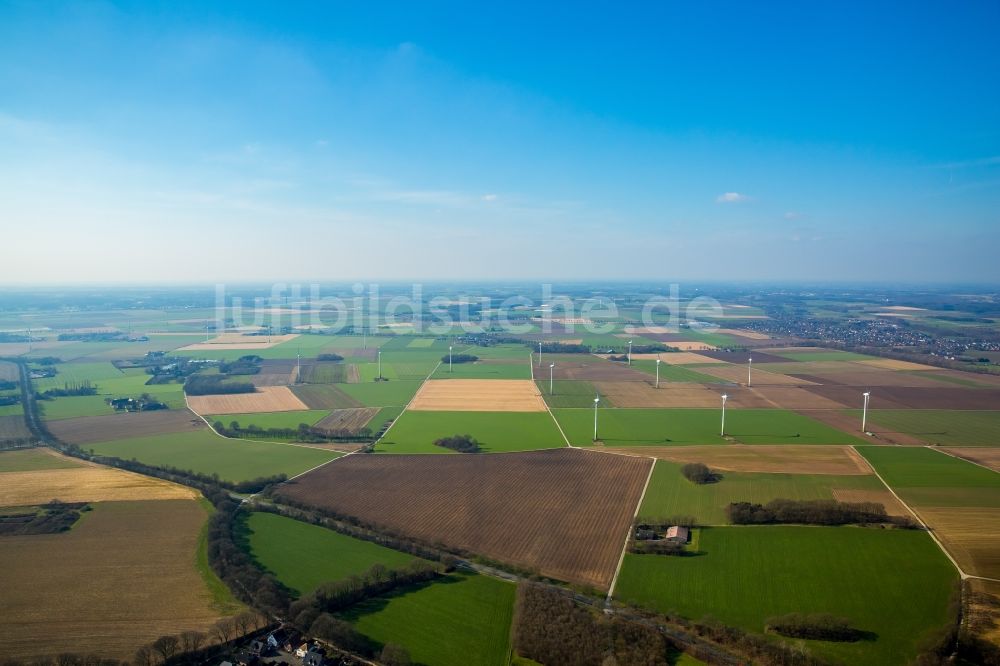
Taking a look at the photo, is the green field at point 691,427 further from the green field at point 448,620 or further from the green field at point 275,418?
the green field at point 275,418

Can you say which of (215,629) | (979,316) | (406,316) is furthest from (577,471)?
(979,316)

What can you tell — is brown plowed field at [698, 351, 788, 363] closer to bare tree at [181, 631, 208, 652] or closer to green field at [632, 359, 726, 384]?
green field at [632, 359, 726, 384]

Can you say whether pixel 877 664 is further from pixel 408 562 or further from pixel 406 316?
pixel 406 316

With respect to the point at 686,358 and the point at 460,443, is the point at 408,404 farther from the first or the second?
the point at 686,358

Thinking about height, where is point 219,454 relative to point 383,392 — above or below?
below

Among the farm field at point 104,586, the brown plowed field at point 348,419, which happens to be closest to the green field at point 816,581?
the farm field at point 104,586

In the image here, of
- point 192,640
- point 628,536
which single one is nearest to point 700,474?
point 628,536
